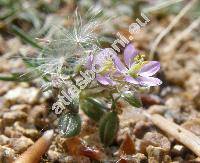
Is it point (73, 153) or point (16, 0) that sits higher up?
point (16, 0)

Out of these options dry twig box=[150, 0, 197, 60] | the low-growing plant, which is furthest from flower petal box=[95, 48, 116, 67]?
dry twig box=[150, 0, 197, 60]

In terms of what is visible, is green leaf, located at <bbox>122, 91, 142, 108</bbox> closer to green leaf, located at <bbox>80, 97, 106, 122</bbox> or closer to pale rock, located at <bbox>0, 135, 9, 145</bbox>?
green leaf, located at <bbox>80, 97, 106, 122</bbox>

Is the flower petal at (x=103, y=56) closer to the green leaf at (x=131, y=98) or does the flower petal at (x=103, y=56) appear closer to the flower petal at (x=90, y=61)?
the flower petal at (x=90, y=61)

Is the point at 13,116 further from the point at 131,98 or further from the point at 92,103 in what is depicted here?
the point at 131,98

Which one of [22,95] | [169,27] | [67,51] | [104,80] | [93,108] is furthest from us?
[169,27]

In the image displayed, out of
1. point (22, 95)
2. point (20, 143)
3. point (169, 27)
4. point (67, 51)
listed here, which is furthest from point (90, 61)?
point (169, 27)

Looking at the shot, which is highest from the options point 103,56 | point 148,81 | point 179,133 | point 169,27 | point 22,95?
point 169,27

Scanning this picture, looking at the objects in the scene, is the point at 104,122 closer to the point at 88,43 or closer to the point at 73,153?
the point at 73,153

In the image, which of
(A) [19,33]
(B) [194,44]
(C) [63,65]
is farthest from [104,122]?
(B) [194,44]
